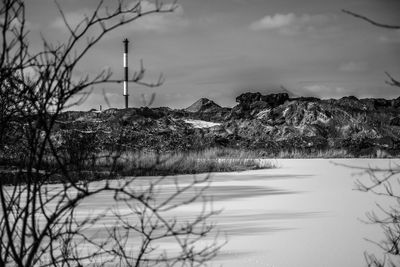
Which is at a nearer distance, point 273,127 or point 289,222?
point 289,222

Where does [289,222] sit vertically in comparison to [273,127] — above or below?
below

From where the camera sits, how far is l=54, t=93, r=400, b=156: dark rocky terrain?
81.8ft

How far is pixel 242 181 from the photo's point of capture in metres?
10.0

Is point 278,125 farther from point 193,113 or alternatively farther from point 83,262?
point 83,262

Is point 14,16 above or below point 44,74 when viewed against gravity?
above

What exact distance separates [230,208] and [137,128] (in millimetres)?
21696

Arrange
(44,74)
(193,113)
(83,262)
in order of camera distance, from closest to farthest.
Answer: (44,74) < (83,262) < (193,113)

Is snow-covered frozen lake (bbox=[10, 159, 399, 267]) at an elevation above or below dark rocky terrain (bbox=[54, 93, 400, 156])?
below

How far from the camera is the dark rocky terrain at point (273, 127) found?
24938 millimetres

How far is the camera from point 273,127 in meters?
33.2

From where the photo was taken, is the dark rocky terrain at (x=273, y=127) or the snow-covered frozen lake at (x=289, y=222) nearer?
the snow-covered frozen lake at (x=289, y=222)

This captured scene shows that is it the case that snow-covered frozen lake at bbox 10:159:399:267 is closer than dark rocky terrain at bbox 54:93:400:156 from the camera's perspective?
Yes

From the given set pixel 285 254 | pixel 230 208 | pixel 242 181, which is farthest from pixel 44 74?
pixel 242 181

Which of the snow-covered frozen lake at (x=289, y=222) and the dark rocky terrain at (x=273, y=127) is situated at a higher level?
the dark rocky terrain at (x=273, y=127)
